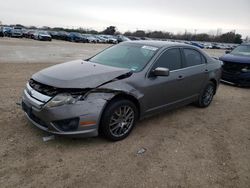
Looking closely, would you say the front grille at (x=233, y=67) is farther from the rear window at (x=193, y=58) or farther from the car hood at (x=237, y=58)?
the rear window at (x=193, y=58)

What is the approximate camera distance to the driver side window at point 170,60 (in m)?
4.27

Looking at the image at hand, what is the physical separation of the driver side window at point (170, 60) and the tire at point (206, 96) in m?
1.33

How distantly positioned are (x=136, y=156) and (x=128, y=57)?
1.90 metres

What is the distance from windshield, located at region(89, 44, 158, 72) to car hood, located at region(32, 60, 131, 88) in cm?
28

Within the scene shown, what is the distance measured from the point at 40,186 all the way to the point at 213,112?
4.31 m

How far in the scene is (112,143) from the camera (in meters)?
3.71

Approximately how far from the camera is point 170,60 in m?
4.50

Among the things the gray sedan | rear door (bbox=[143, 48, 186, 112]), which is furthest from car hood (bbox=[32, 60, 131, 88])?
rear door (bbox=[143, 48, 186, 112])

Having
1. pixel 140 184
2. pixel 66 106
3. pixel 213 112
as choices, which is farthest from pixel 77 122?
pixel 213 112

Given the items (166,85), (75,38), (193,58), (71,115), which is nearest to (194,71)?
(193,58)

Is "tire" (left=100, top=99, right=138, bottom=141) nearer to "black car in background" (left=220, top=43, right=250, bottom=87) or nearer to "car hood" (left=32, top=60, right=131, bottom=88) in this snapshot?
"car hood" (left=32, top=60, right=131, bottom=88)

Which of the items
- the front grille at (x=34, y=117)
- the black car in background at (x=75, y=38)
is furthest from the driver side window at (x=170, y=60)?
the black car in background at (x=75, y=38)

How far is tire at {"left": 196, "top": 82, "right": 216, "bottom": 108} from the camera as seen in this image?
560 cm

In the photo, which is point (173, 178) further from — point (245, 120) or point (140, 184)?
point (245, 120)
